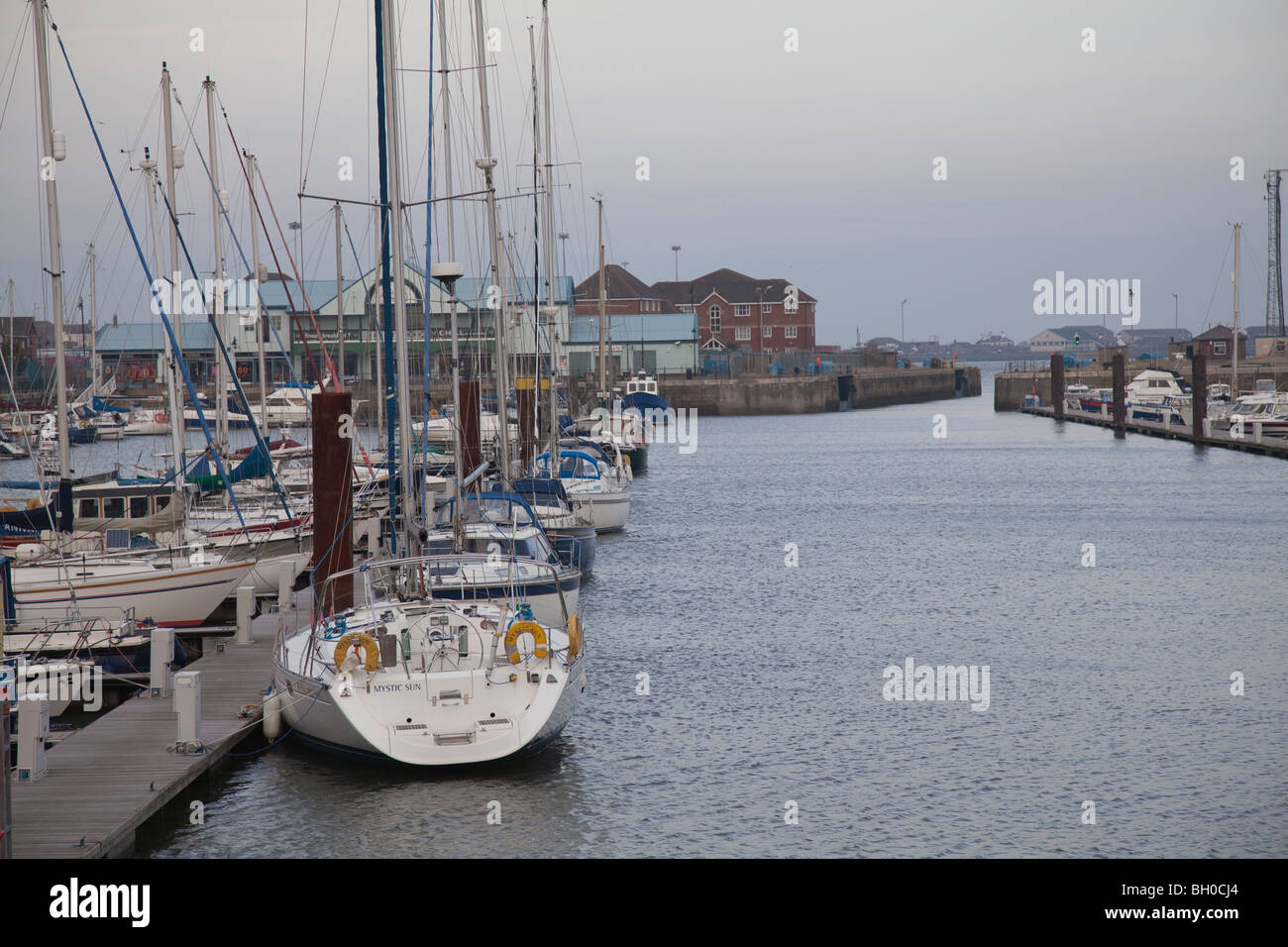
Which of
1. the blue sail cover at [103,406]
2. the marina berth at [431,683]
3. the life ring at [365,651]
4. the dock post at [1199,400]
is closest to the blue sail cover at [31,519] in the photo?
the marina berth at [431,683]

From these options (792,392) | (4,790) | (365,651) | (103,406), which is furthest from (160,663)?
(792,392)

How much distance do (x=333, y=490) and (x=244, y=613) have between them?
252 centimetres

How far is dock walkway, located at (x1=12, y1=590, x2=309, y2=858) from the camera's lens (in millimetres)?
11586

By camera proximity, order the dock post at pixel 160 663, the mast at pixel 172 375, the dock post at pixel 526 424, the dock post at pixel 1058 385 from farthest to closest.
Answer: the dock post at pixel 1058 385 < the dock post at pixel 526 424 < the mast at pixel 172 375 < the dock post at pixel 160 663

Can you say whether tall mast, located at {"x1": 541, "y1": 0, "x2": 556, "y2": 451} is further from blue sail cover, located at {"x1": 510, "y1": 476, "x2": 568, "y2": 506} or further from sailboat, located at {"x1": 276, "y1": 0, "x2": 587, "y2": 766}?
sailboat, located at {"x1": 276, "y1": 0, "x2": 587, "y2": 766}

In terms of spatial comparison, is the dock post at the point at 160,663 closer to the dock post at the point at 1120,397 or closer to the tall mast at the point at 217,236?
the tall mast at the point at 217,236

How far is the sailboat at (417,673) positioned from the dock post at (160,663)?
1.63 metres

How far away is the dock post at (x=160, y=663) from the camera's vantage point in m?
16.5

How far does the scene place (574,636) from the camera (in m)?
15.4

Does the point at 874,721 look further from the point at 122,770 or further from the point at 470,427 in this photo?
the point at 470,427

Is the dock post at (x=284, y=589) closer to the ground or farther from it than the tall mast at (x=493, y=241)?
closer to the ground
